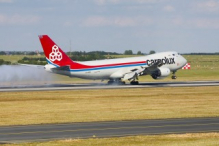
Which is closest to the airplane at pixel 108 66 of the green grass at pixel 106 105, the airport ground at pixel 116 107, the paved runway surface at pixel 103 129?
the green grass at pixel 106 105

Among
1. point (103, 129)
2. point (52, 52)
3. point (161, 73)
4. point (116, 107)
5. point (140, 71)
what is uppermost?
point (52, 52)

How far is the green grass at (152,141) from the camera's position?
34.1 metres

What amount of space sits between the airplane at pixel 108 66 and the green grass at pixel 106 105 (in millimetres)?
9945

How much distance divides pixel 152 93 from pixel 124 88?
9320 millimetres

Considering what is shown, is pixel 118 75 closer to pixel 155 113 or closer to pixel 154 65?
pixel 154 65

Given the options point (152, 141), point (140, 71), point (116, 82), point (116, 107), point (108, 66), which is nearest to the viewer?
point (152, 141)

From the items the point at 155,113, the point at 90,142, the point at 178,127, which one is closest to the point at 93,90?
the point at 155,113

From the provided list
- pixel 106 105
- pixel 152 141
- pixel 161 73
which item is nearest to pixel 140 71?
pixel 161 73

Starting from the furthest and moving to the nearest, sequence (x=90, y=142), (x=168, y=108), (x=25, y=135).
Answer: (x=168, y=108), (x=25, y=135), (x=90, y=142)

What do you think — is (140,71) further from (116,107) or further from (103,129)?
(103,129)

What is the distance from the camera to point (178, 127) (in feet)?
138

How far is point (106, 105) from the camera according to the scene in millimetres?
60406

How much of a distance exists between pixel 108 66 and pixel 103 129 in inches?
1966

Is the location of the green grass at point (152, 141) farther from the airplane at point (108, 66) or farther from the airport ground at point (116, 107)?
the airplane at point (108, 66)
